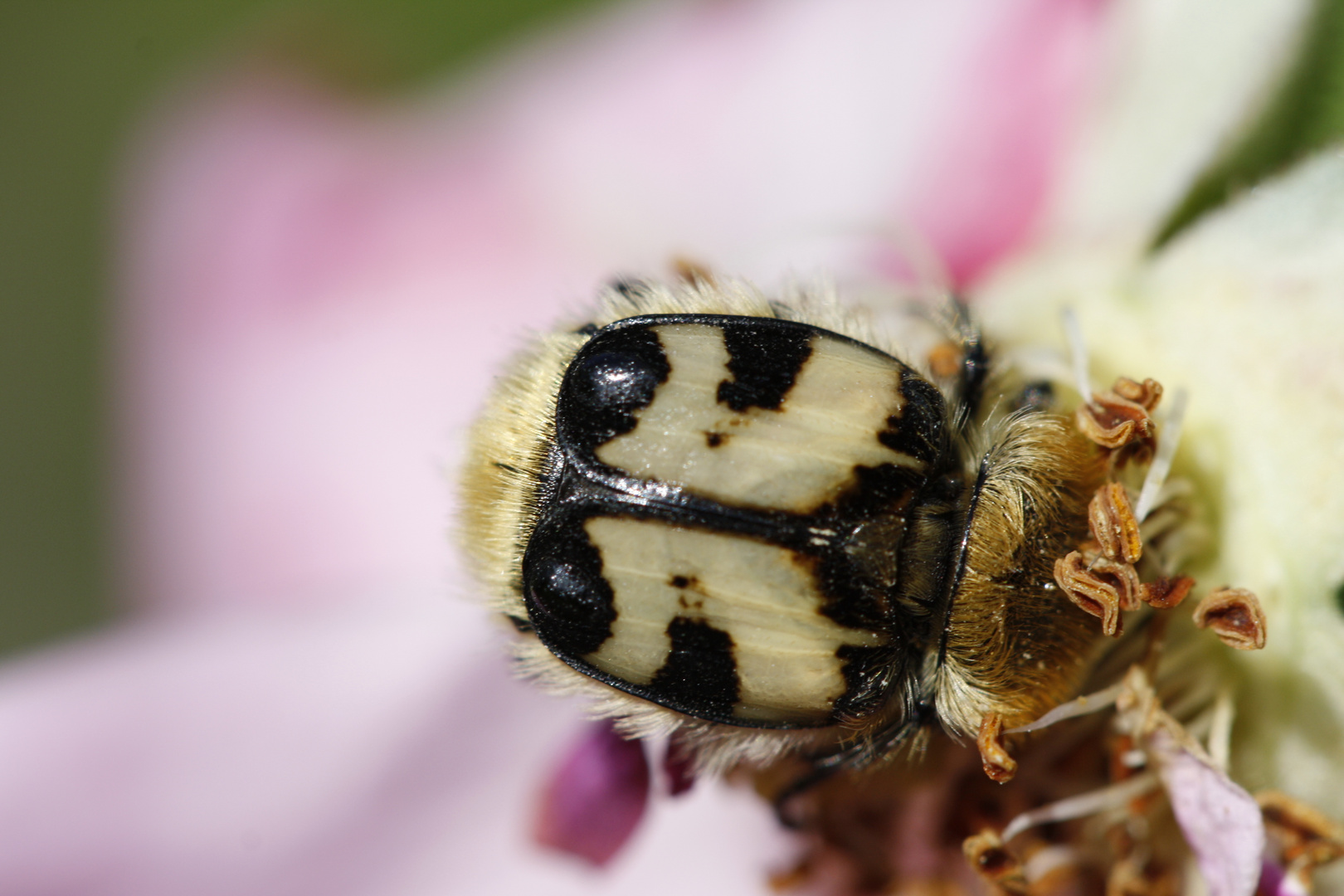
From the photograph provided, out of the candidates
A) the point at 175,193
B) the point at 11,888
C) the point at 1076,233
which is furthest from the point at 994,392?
the point at 175,193

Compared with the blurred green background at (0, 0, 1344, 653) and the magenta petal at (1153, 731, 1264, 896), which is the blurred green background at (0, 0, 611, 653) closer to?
the blurred green background at (0, 0, 1344, 653)

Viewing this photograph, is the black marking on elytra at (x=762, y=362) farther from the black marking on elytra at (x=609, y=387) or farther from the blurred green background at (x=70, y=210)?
the blurred green background at (x=70, y=210)

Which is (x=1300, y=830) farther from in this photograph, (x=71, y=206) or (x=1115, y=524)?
(x=71, y=206)

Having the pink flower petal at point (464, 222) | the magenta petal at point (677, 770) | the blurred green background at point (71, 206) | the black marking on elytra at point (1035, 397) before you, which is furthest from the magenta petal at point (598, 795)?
the blurred green background at point (71, 206)

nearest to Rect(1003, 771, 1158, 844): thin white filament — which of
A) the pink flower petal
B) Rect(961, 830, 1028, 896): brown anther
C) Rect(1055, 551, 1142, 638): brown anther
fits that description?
Rect(961, 830, 1028, 896): brown anther

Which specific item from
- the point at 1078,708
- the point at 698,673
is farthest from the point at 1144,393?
the point at 698,673

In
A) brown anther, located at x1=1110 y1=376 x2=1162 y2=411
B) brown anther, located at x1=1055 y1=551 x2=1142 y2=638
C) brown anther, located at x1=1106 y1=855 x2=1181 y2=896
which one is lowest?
brown anther, located at x1=1106 y1=855 x2=1181 y2=896

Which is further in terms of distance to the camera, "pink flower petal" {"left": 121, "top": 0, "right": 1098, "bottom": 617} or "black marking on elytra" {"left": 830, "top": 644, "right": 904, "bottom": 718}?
"pink flower petal" {"left": 121, "top": 0, "right": 1098, "bottom": 617}
